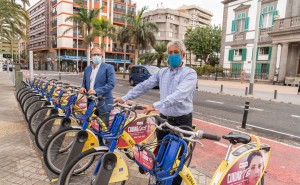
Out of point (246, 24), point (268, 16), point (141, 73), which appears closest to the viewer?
point (141, 73)

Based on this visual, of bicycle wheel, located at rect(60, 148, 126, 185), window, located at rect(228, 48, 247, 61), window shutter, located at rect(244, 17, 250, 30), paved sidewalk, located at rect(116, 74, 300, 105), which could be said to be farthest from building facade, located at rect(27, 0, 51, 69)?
bicycle wheel, located at rect(60, 148, 126, 185)

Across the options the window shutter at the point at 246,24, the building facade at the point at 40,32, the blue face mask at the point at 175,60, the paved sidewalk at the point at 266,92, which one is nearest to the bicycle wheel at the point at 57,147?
the blue face mask at the point at 175,60

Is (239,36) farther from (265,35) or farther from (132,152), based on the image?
(132,152)

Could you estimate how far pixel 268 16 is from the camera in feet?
87.7

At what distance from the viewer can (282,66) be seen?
2373cm

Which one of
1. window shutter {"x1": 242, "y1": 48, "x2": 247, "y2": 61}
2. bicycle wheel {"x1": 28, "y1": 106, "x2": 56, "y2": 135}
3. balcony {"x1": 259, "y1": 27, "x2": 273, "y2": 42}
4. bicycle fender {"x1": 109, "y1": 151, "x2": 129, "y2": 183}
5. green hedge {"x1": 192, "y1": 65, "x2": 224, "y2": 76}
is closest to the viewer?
bicycle fender {"x1": 109, "y1": 151, "x2": 129, "y2": 183}

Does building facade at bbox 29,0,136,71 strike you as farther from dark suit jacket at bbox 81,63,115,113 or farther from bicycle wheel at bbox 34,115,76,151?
dark suit jacket at bbox 81,63,115,113

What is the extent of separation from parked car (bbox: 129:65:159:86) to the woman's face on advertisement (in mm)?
16617

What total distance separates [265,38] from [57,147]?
28.3m

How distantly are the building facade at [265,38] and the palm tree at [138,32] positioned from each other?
1027 centimetres

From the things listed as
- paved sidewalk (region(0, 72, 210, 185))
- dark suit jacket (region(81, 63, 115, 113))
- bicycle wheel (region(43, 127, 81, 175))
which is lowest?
paved sidewalk (region(0, 72, 210, 185))

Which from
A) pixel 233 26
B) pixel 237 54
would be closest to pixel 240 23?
pixel 233 26

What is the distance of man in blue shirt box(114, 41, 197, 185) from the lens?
2.57 metres

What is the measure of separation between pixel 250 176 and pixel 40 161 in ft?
10.6
